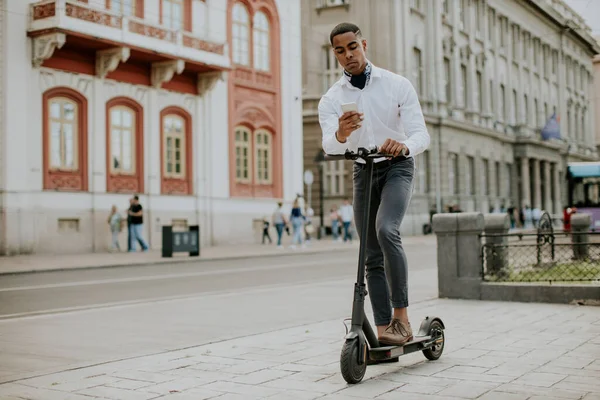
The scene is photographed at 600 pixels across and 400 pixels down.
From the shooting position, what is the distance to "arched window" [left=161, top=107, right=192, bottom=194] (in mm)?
27734

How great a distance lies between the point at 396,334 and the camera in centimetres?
499

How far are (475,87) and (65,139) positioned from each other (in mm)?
32048

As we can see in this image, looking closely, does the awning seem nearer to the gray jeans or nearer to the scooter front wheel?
the gray jeans

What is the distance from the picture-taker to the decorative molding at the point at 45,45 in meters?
22.6

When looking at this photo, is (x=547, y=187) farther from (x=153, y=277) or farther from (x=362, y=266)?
(x=362, y=266)

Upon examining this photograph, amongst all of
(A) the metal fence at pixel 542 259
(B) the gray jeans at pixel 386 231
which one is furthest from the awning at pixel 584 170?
(B) the gray jeans at pixel 386 231

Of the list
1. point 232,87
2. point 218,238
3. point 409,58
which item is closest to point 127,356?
point 218,238

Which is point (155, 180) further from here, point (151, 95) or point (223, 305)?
point (223, 305)

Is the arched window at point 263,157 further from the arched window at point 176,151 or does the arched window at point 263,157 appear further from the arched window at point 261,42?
the arched window at point 176,151

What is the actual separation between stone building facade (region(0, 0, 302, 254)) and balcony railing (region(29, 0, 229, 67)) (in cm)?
4

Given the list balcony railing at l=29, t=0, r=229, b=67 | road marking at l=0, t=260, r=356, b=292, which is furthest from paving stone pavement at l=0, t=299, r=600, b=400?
balcony railing at l=29, t=0, r=229, b=67

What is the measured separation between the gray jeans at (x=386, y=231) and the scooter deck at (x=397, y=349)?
22 cm

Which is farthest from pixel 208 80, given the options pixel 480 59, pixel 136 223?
pixel 480 59

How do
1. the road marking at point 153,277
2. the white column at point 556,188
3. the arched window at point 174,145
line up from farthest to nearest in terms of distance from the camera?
the white column at point 556,188 < the arched window at point 174,145 < the road marking at point 153,277
